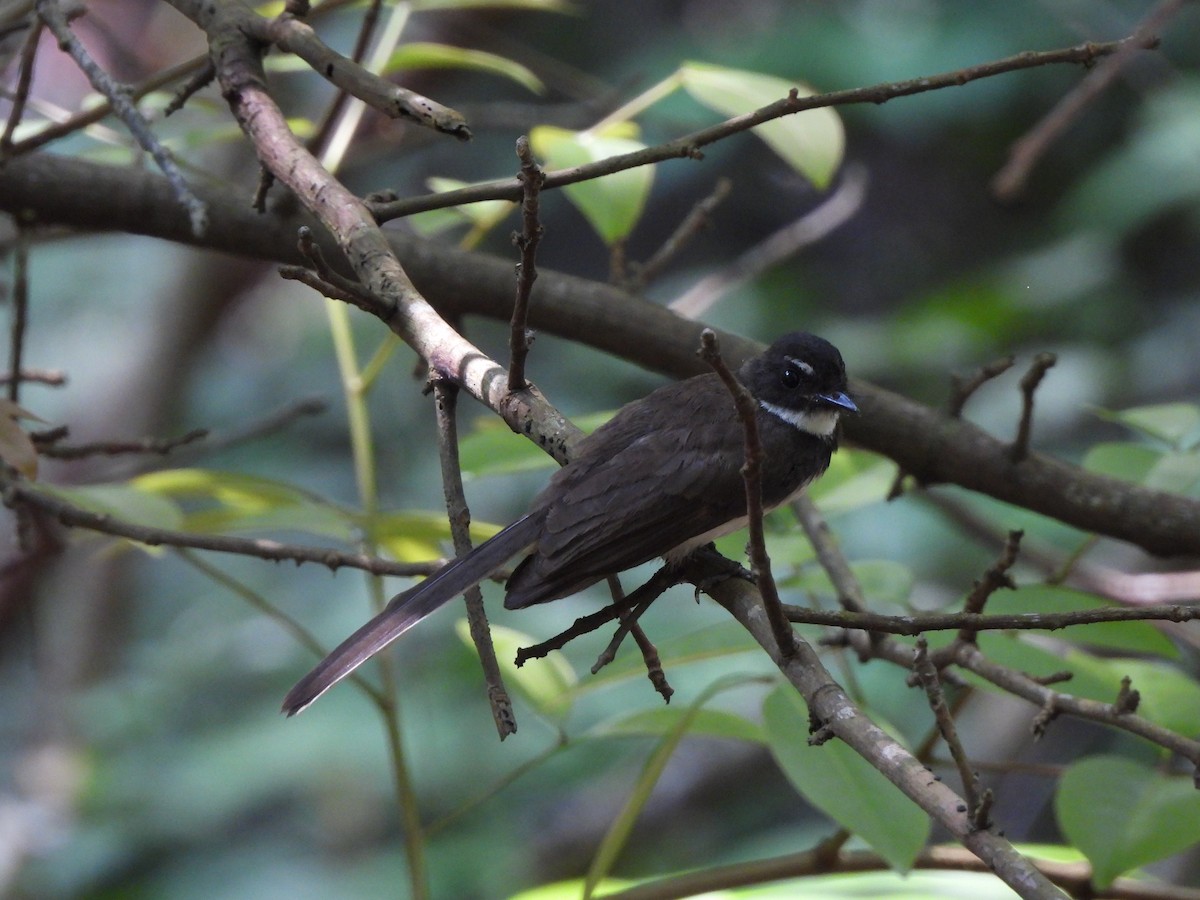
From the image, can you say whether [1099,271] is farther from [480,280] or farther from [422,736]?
[480,280]

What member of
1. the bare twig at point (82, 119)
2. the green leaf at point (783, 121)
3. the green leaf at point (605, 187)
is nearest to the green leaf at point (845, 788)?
the green leaf at point (605, 187)

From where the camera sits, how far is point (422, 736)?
595 centimetres

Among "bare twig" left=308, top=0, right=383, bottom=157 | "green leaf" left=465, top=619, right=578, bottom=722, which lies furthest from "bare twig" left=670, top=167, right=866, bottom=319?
"green leaf" left=465, top=619, right=578, bottom=722

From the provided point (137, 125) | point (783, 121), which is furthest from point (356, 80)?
point (783, 121)

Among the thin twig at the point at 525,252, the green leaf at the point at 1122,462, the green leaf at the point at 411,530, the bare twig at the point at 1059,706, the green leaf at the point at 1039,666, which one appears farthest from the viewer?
the green leaf at the point at 1122,462

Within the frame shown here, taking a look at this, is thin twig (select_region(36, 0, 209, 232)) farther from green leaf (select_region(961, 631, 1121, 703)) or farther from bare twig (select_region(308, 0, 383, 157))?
green leaf (select_region(961, 631, 1121, 703))

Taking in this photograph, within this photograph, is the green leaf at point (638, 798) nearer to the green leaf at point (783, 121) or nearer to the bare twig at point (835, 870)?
the bare twig at point (835, 870)

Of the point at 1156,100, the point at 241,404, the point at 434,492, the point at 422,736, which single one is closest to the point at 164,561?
the point at 241,404

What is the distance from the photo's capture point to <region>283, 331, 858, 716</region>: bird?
1.89m

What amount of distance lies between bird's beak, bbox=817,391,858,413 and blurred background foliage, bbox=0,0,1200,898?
1.66 metres

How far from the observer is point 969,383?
8.16 feet

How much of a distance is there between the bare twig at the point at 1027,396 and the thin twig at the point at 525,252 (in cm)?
105

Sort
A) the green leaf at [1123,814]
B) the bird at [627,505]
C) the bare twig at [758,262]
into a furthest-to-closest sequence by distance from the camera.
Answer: the bare twig at [758,262], the bird at [627,505], the green leaf at [1123,814]

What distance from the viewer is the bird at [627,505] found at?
1886mm
